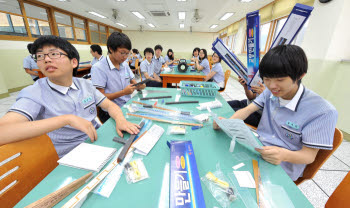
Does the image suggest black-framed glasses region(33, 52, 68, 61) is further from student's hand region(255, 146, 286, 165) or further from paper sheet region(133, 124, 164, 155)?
student's hand region(255, 146, 286, 165)

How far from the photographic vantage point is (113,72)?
5.36 feet

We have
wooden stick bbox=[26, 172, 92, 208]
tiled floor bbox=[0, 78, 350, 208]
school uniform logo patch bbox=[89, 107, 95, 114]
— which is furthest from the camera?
Answer: tiled floor bbox=[0, 78, 350, 208]

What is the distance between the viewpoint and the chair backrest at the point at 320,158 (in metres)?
0.75

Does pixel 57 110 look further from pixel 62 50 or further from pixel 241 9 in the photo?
pixel 241 9

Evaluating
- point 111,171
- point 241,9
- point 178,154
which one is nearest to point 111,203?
point 111,171

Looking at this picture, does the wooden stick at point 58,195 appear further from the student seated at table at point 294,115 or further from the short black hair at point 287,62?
the short black hair at point 287,62

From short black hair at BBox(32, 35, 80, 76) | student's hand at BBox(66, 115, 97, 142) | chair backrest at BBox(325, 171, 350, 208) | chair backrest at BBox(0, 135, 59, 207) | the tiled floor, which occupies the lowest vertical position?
the tiled floor

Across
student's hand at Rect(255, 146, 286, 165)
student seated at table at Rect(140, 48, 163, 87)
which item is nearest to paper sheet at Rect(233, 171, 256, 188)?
student's hand at Rect(255, 146, 286, 165)

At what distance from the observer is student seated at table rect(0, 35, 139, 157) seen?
65 centimetres

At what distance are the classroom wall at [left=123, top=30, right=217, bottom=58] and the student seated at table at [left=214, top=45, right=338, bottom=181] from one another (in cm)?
1229

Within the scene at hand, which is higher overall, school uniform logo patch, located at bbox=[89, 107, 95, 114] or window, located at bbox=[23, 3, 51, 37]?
window, located at bbox=[23, 3, 51, 37]

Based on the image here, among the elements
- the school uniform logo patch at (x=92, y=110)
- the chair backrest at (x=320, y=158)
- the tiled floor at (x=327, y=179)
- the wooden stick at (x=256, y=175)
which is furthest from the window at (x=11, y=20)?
the tiled floor at (x=327, y=179)

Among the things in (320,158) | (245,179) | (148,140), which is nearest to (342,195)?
(320,158)

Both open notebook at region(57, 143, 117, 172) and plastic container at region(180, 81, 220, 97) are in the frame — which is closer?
open notebook at region(57, 143, 117, 172)
